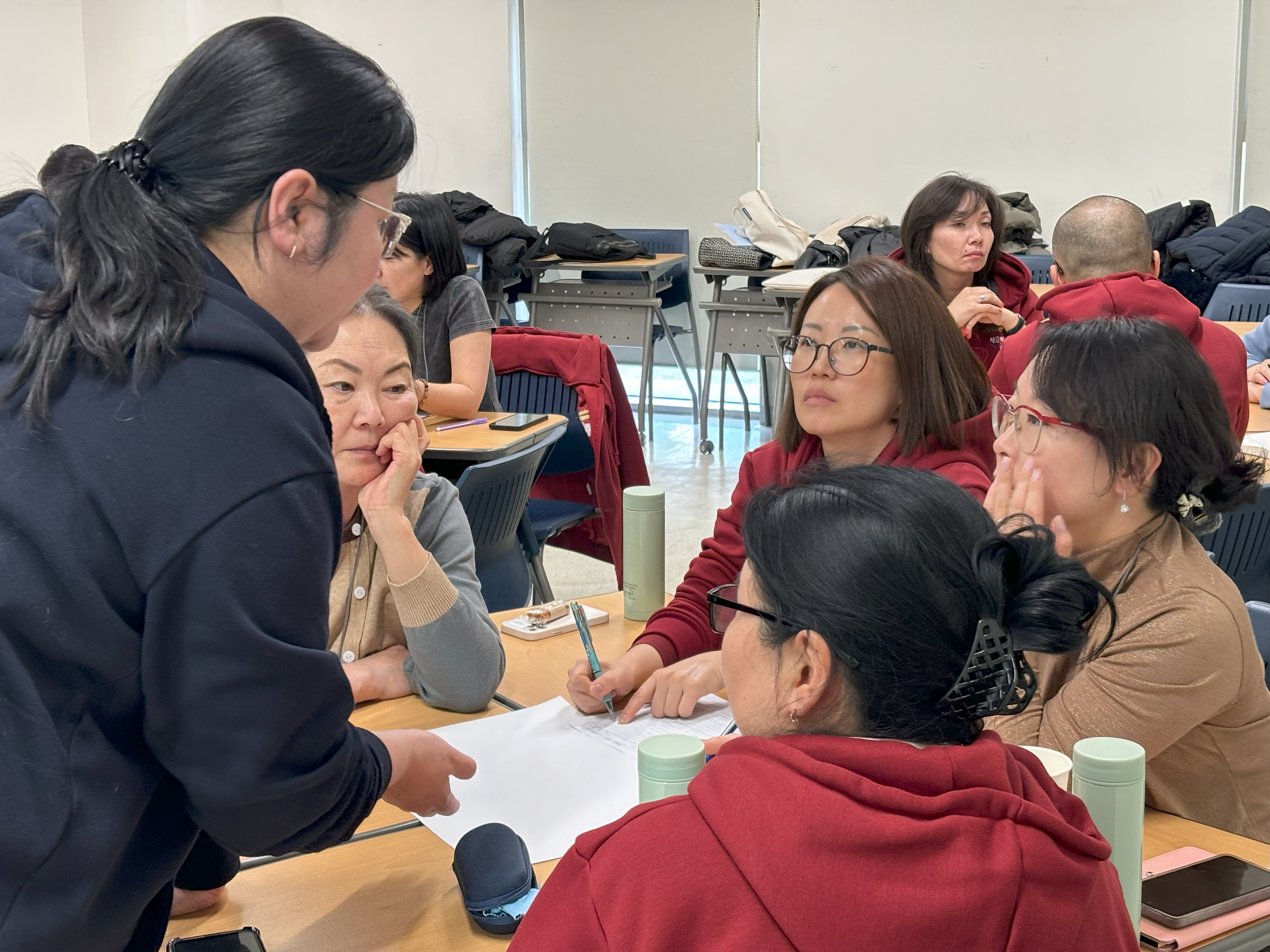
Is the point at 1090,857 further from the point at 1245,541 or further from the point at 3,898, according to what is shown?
the point at 1245,541

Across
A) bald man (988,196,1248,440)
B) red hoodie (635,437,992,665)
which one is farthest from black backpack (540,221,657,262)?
red hoodie (635,437,992,665)

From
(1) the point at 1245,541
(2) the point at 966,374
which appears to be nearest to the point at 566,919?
(2) the point at 966,374

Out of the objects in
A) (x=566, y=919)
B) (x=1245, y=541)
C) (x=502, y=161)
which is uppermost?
(x=502, y=161)

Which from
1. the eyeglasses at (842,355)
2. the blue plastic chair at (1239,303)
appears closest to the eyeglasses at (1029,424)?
the eyeglasses at (842,355)

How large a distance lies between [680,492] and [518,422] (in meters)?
2.34

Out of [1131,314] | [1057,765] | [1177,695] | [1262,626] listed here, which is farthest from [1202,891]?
[1131,314]

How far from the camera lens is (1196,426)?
Answer: 1524 millimetres

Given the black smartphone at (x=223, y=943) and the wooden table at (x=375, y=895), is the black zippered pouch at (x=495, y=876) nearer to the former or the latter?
the wooden table at (x=375, y=895)

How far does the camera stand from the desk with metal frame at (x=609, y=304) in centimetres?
680

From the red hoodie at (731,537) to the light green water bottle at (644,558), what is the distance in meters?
0.04

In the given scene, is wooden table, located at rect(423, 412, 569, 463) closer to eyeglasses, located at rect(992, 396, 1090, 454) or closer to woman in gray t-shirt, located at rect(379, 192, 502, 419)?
woman in gray t-shirt, located at rect(379, 192, 502, 419)

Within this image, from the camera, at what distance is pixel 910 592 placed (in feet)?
2.83

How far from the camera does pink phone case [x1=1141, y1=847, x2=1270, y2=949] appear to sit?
1.10 meters

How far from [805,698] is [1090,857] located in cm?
22
